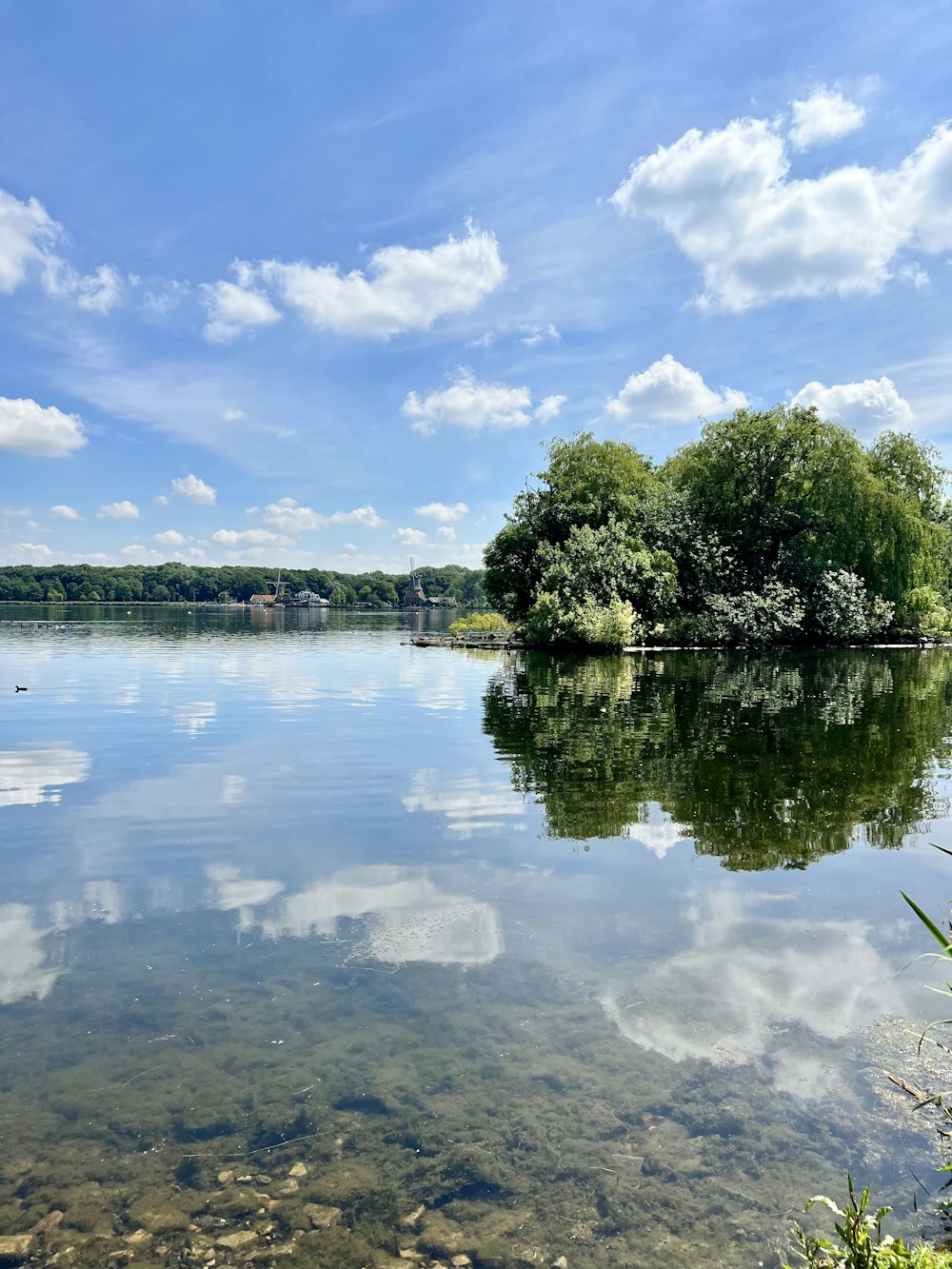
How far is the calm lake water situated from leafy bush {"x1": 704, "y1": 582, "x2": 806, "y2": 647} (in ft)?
143

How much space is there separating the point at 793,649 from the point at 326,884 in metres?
54.1

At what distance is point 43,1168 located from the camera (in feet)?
15.1

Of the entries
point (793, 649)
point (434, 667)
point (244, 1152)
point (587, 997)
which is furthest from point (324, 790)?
point (793, 649)

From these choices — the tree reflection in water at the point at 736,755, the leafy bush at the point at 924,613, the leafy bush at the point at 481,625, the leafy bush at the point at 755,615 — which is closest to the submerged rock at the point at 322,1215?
the tree reflection in water at the point at 736,755

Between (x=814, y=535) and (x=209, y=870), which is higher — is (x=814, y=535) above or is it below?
above

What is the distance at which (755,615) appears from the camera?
191ft

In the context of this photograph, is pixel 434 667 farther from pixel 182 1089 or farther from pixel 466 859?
pixel 182 1089

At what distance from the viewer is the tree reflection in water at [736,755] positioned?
38.4ft

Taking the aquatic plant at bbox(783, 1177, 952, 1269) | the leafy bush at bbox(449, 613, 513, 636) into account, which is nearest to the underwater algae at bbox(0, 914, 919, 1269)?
the aquatic plant at bbox(783, 1177, 952, 1269)

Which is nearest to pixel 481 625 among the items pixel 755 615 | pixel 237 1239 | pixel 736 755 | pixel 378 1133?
pixel 755 615

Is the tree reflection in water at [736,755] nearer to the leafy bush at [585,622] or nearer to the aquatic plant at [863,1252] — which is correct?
the aquatic plant at [863,1252]

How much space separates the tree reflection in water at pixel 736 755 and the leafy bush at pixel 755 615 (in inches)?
876

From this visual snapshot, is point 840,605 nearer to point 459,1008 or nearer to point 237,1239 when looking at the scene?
point 459,1008

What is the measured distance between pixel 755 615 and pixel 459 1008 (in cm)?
5609
